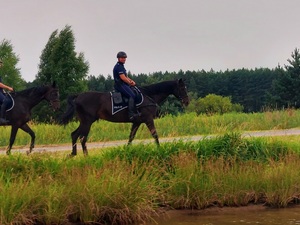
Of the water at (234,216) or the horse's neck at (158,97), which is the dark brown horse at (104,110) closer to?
the horse's neck at (158,97)

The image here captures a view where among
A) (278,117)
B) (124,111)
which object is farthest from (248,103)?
(124,111)

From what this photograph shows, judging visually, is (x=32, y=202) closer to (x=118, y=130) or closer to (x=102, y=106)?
(x=102, y=106)

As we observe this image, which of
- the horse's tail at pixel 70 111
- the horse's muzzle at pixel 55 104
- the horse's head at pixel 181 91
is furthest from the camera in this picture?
the horse's muzzle at pixel 55 104

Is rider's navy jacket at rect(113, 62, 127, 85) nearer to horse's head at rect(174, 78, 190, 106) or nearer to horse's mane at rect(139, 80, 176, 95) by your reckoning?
horse's mane at rect(139, 80, 176, 95)

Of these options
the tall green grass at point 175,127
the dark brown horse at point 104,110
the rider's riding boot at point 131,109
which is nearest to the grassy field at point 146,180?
the rider's riding boot at point 131,109

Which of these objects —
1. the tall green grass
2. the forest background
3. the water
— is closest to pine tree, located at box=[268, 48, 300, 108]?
the forest background

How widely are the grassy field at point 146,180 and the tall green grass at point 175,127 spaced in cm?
747

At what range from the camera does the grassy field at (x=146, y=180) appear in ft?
33.0

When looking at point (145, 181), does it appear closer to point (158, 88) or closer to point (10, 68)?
point (158, 88)

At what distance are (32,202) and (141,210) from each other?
1.99 m

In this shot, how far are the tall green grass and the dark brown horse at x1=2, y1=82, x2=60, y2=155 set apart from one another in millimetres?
3122

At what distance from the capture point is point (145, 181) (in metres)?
11.2

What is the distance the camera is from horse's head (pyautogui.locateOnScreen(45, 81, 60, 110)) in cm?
1725

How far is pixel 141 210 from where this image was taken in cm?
1055
